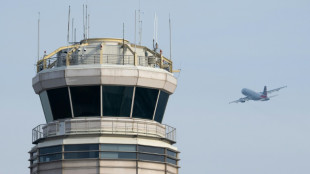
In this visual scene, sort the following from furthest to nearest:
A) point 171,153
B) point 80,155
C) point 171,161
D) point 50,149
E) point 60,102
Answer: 1. point 171,153
2. point 171,161
3. point 60,102
4. point 50,149
5. point 80,155

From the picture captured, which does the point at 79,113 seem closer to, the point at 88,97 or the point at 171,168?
the point at 88,97

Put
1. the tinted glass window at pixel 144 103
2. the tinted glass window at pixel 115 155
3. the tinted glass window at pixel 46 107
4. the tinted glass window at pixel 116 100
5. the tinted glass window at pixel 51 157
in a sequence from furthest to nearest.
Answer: the tinted glass window at pixel 46 107 → the tinted glass window at pixel 144 103 → the tinted glass window at pixel 116 100 → the tinted glass window at pixel 51 157 → the tinted glass window at pixel 115 155

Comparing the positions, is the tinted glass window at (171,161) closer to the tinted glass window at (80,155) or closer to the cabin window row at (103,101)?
the cabin window row at (103,101)

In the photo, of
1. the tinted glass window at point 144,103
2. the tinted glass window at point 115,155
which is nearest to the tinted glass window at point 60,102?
the tinted glass window at point 115,155

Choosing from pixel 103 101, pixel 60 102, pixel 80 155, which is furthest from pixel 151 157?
pixel 60 102

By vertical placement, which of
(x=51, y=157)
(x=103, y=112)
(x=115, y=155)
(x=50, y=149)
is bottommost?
(x=115, y=155)

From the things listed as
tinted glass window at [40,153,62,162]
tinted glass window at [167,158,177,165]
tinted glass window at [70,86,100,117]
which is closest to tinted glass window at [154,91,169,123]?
tinted glass window at [167,158,177,165]

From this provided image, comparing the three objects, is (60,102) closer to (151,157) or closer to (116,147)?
(116,147)

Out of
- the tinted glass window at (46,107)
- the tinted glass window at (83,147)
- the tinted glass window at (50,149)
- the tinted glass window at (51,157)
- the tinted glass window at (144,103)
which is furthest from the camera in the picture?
the tinted glass window at (46,107)
